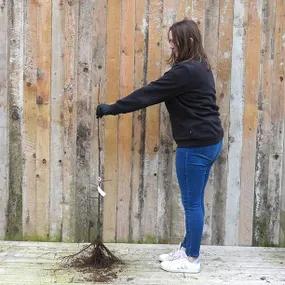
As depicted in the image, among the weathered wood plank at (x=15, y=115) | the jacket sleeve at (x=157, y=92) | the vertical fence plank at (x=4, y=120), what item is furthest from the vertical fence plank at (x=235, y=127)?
the vertical fence plank at (x=4, y=120)

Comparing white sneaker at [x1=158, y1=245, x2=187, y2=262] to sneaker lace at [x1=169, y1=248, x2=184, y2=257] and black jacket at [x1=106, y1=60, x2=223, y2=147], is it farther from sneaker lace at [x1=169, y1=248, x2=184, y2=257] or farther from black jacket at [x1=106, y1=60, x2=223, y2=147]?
black jacket at [x1=106, y1=60, x2=223, y2=147]

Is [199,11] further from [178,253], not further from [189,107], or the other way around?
[178,253]

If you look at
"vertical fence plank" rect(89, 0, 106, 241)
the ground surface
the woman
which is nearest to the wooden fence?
"vertical fence plank" rect(89, 0, 106, 241)

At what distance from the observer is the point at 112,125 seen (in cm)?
441

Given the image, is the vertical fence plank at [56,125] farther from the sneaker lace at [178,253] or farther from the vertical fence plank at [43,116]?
the sneaker lace at [178,253]

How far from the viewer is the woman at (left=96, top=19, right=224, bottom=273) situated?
12.1ft

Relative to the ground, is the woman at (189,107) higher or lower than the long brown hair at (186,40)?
lower

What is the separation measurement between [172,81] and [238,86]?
87cm

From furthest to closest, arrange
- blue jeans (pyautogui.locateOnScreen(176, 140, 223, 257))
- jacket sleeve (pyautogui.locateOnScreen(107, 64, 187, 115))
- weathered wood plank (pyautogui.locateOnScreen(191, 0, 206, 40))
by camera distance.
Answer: weathered wood plank (pyautogui.locateOnScreen(191, 0, 206, 40)) → blue jeans (pyautogui.locateOnScreen(176, 140, 223, 257)) → jacket sleeve (pyautogui.locateOnScreen(107, 64, 187, 115))

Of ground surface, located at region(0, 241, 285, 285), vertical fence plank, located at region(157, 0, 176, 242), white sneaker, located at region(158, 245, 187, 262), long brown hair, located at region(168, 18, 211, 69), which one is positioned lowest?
ground surface, located at region(0, 241, 285, 285)

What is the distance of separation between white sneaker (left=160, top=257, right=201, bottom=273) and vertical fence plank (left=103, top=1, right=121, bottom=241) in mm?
704

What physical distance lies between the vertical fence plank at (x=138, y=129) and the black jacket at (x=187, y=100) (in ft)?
1.99

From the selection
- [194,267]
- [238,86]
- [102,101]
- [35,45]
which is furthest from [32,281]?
[238,86]

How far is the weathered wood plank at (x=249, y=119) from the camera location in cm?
433
